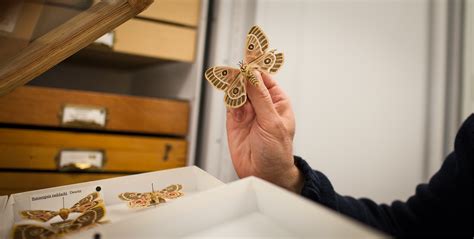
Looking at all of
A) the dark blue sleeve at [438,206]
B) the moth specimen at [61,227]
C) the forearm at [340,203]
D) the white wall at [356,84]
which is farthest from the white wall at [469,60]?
the moth specimen at [61,227]

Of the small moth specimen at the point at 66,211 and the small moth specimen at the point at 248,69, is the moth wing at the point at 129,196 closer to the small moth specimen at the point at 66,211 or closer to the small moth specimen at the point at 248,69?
the small moth specimen at the point at 66,211

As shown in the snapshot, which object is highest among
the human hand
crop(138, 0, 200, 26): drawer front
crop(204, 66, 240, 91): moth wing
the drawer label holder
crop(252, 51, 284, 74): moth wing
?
crop(138, 0, 200, 26): drawer front

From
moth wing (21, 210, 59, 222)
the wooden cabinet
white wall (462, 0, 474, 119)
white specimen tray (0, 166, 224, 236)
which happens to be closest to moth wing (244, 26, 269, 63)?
white specimen tray (0, 166, 224, 236)

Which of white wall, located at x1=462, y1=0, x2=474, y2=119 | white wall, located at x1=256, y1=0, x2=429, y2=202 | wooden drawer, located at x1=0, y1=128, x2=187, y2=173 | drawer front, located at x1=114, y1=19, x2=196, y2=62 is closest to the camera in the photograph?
wooden drawer, located at x1=0, y1=128, x2=187, y2=173

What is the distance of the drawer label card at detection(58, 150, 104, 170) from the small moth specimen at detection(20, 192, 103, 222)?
53 centimetres

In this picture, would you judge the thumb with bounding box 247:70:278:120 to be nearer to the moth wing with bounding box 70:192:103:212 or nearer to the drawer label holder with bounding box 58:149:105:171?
the moth wing with bounding box 70:192:103:212

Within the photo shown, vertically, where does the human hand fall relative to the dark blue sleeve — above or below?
above

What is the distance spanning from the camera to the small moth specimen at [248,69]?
1.27 ft

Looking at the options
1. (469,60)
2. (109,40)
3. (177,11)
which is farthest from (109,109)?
(469,60)

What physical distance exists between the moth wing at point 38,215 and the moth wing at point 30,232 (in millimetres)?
20

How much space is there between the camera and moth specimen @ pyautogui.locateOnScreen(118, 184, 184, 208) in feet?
0.98

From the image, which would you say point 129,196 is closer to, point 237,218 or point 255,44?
point 237,218

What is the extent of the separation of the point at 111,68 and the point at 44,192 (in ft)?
3.10

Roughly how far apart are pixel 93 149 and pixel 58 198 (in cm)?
53
